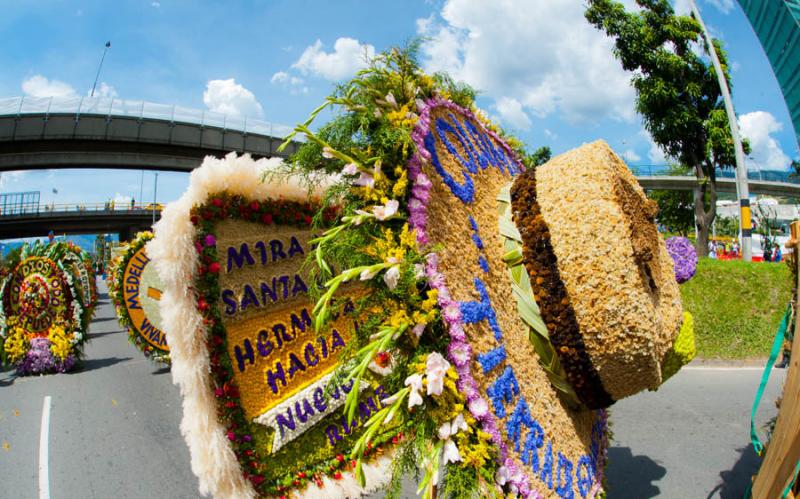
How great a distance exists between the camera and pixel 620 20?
39.0 feet

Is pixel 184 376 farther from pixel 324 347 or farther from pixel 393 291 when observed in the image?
pixel 393 291

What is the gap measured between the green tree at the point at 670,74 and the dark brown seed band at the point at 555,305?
12.1 metres

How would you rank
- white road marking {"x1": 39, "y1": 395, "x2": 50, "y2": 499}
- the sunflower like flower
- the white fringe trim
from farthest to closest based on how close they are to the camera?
white road marking {"x1": 39, "y1": 395, "x2": 50, "y2": 499}, the sunflower like flower, the white fringe trim

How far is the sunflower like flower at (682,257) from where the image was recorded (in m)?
2.38

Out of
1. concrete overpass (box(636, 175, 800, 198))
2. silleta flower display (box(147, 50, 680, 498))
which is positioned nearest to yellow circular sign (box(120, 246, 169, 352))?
silleta flower display (box(147, 50, 680, 498))

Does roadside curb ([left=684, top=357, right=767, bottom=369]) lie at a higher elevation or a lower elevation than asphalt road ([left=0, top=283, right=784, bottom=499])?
higher

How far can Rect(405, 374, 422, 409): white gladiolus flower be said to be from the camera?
1.38 meters

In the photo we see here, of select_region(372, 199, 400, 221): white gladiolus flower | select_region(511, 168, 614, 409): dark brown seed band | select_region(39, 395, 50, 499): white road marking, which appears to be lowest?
select_region(39, 395, 50, 499): white road marking

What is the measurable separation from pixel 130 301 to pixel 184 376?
19.9 feet

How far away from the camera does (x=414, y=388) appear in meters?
1.39

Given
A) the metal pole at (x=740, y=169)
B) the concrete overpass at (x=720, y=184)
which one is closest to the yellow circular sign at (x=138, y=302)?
the metal pole at (x=740, y=169)

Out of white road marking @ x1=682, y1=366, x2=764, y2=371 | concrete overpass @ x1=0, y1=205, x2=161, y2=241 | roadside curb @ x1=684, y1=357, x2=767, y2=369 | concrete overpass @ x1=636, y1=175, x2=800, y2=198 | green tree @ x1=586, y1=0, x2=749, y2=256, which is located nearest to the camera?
white road marking @ x1=682, y1=366, x2=764, y2=371

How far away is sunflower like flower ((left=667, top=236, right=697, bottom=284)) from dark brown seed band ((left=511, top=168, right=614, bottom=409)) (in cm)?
84

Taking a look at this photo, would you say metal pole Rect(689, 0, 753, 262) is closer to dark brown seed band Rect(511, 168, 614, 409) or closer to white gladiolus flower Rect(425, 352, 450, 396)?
dark brown seed band Rect(511, 168, 614, 409)
